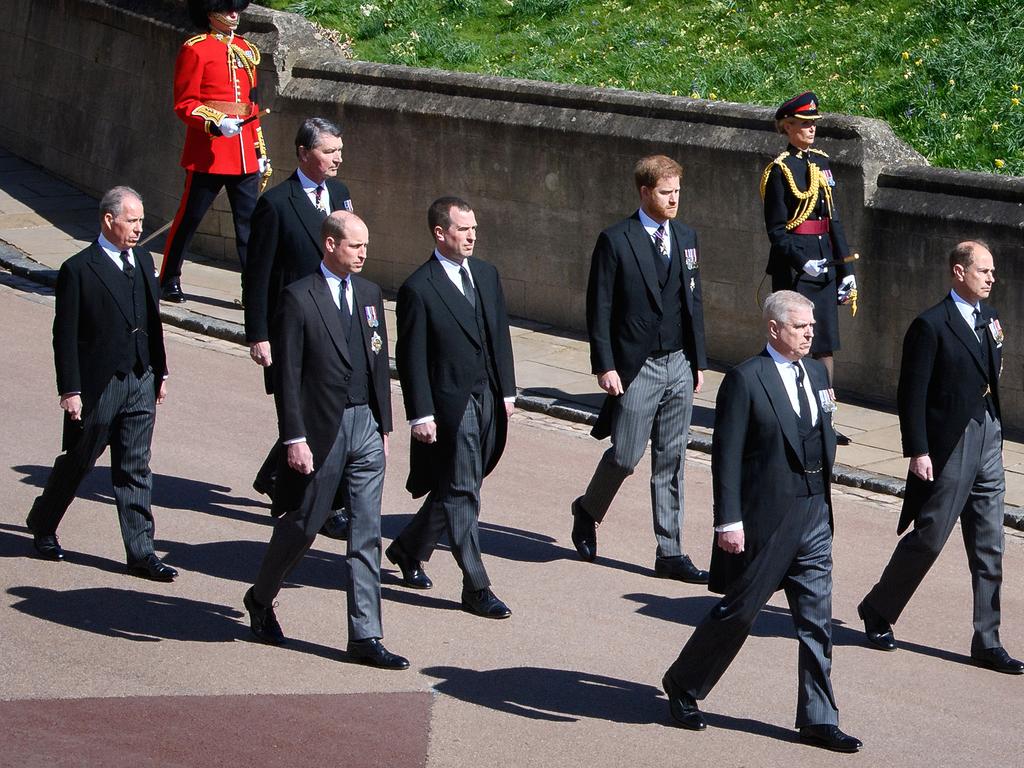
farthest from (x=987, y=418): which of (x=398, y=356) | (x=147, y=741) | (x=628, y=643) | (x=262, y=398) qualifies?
(x=262, y=398)

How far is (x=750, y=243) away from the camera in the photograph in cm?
1245

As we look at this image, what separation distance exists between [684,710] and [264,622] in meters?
1.87

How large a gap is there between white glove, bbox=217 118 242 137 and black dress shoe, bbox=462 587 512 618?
5.91 meters

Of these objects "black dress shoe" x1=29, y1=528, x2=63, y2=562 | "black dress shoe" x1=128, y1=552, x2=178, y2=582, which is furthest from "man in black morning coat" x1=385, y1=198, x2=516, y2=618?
"black dress shoe" x1=29, y1=528, x2=63, y2=562

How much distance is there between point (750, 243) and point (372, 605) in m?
5.70

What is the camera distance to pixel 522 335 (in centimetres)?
1347

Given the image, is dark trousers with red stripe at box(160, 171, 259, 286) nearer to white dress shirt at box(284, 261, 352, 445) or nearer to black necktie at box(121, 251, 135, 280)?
black necktie at box(121, 251, 135, 280)

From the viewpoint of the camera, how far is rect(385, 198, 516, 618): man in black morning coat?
8188 mm

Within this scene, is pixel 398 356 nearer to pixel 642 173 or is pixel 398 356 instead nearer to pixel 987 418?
pixel 642 173

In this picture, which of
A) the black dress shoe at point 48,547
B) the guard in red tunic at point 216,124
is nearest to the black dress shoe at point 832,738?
the black dress shoe at point 48,547

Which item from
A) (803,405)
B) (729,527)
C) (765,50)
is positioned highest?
(765,50)

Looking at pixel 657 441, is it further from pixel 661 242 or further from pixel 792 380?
pixel 792 380

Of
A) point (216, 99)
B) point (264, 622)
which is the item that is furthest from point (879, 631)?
point (216, 99)

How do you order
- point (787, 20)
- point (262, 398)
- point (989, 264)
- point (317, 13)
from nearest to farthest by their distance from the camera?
point (989, 264)
point (262, 398)
point (787, 20)
point (317, 13)
